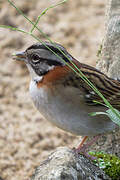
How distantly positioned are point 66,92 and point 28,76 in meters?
3.73

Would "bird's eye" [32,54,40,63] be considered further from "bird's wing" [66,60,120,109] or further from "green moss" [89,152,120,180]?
"green moss" [89,152,120,180]

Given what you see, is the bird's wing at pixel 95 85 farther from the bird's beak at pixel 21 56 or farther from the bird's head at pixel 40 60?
the bird's beak at pixel 21 56

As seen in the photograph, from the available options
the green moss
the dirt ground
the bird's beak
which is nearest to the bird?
the bird's beak

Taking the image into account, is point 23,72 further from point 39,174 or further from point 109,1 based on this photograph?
point 39,174

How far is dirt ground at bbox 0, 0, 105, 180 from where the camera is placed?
6.27m

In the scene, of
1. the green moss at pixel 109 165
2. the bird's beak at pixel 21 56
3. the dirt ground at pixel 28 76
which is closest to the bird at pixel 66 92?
the bird's beak at pixel 21 56

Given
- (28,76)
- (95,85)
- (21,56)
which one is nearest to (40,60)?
(21,56)

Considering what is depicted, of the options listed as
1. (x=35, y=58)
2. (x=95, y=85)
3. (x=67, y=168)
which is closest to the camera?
(x=67, y=168)

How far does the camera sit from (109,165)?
13.2ft

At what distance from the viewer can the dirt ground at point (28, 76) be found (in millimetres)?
6270

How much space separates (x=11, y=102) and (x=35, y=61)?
122 inches

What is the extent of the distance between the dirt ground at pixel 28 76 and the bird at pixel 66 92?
2.31 m

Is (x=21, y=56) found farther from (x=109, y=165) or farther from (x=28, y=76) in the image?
(x=28, y=76)

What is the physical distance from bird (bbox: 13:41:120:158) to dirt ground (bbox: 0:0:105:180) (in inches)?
91.0
